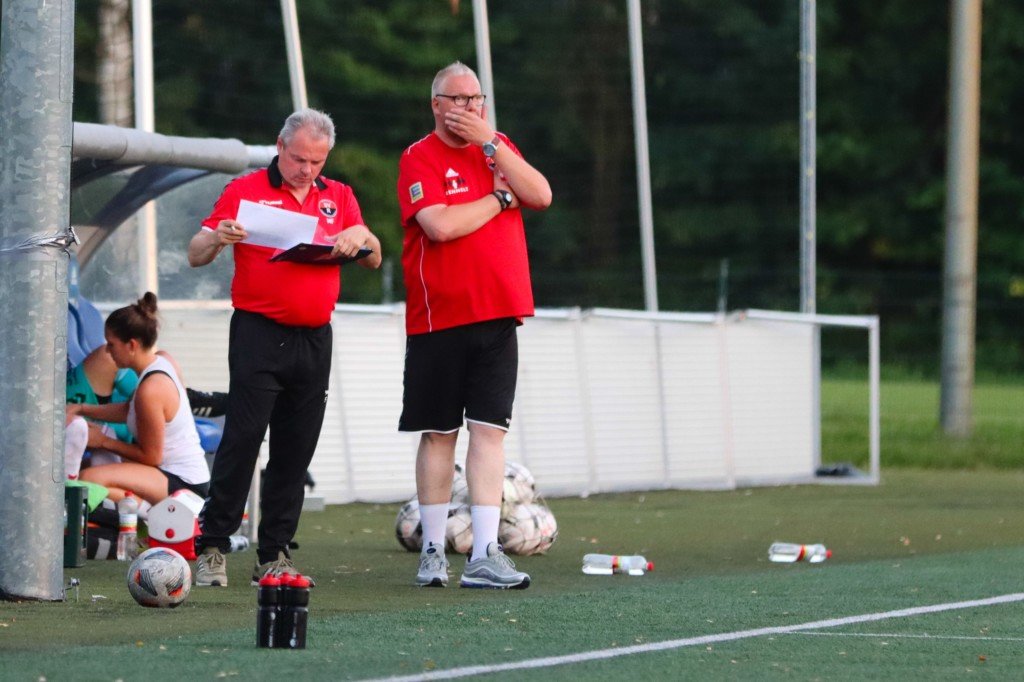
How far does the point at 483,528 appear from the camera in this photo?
7.77 meters

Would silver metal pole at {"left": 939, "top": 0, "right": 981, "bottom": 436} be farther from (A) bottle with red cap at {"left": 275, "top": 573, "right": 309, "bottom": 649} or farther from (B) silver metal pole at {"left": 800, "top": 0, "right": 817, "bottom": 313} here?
(A) bottle with red cap at {"left": 275, "top": 573, "right": 309, "bottom": 649}

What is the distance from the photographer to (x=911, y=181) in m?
39.1

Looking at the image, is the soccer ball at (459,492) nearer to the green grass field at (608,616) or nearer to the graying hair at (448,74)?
the green grass field at (608,616)

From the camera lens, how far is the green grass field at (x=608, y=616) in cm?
548

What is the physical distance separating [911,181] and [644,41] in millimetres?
19355

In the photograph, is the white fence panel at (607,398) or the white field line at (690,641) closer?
the white field line at (690,641)

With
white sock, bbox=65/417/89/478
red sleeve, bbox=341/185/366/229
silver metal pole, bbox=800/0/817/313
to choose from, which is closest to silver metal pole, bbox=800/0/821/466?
silver metal pole, bbox=800/0/817/313

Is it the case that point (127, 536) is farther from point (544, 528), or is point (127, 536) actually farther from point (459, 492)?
point (544, 528)

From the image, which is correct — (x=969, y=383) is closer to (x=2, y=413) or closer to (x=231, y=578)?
(x=231, y=578)

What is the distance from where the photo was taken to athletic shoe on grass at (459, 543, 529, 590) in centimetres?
765

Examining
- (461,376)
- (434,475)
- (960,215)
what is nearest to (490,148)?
(461,376)

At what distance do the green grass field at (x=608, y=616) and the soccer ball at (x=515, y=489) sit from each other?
296 millimetres

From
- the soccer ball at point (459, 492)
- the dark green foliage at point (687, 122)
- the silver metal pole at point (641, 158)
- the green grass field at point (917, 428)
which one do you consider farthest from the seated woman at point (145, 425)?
the green grass field at point (917, 428)

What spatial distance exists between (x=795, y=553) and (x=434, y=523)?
2.04 meters
